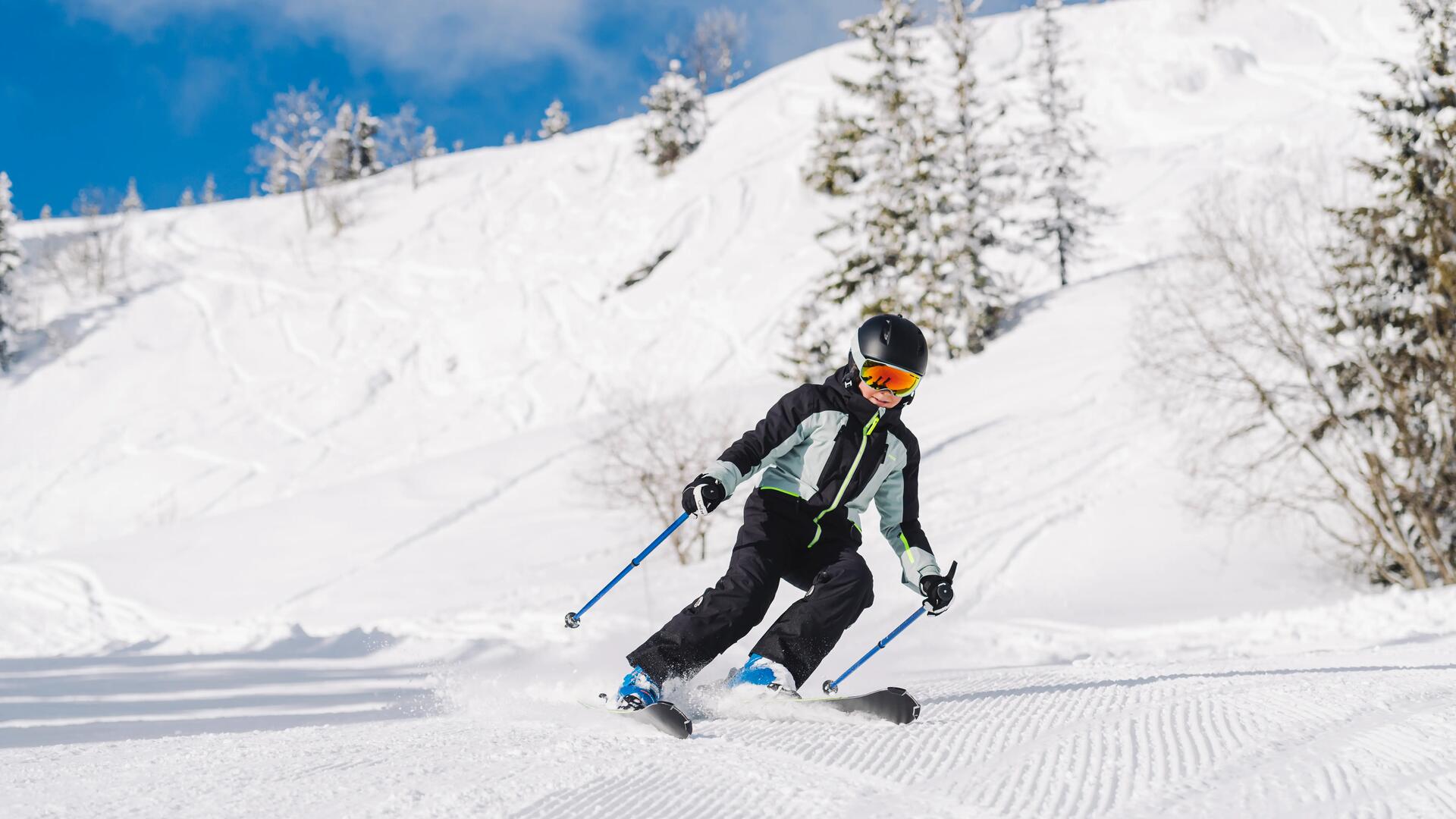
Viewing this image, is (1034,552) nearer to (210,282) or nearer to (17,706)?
(17,706)

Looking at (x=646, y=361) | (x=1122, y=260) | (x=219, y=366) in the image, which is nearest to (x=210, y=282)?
(x=219, y=366)

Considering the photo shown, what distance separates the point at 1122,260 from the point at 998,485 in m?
21.7

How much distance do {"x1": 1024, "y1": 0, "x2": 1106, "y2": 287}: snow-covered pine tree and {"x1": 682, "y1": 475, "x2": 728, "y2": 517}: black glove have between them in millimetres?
31360

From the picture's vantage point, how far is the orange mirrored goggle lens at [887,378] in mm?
3717

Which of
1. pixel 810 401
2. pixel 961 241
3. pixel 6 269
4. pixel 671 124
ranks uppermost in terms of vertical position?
pixel 671 124

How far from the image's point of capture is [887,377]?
12.2ft

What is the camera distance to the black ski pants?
353cm

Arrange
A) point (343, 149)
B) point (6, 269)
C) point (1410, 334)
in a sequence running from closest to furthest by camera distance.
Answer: point (1410, 334) < point (6, 269) < point (343, 149)

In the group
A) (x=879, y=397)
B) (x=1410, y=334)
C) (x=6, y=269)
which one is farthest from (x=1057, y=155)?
(x=6, y=269)

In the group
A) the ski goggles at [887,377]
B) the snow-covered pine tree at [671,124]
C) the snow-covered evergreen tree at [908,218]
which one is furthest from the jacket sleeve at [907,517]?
the snow-covered pine tree at [671,124]

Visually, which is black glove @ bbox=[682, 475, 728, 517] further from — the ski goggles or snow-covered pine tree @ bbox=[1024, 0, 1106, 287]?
snow-covered pine tree @ bbox=[1024, 0, 1106, 287]

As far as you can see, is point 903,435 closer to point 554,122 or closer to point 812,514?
point 812,514

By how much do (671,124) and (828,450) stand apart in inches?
2053

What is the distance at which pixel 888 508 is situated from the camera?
4059mm
